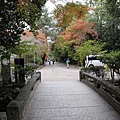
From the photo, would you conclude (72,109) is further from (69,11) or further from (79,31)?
(79,31)

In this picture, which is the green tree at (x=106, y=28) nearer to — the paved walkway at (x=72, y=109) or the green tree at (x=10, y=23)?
the green tree at (x=10, y=23)

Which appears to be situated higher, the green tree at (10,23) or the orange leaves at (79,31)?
the orange leaves at (79,31)

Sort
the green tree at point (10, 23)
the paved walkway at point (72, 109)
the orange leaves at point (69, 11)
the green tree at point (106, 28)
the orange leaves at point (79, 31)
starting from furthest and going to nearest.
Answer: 1. the orange leaves at point (79, 31)
2. the green tree at point (106, 28)
3. the green tree at point (10, 23)
4. the orange leaves at point (69, 11)
5. the paved walkway at point (72, 109)

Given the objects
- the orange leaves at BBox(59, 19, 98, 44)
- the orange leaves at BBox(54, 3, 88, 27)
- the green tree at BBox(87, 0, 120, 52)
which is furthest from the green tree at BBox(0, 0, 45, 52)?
the orange leaves at BBox(59, 19, 98, 44)

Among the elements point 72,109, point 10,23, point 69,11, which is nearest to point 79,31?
point 10,23

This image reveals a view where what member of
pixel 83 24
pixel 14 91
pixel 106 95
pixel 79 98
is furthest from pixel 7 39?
pixel 83 24

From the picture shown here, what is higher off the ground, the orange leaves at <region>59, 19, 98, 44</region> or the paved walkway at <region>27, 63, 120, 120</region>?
the orange leaves at <region>59, 19, 98, 44</region>

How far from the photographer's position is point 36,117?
15.0ft

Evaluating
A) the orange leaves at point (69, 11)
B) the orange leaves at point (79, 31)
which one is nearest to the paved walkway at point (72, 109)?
the orange leaves at point (69, 11)

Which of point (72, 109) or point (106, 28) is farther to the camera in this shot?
point (106, 28)

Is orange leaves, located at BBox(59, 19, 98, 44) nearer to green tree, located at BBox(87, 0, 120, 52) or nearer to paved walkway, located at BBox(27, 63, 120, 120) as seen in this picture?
green tree, located at BBox(87, 0, 120, 52)

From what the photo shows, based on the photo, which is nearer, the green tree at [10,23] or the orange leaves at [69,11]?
the orange leaves at [69,11]

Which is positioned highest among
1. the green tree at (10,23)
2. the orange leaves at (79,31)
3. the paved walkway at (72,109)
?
the orange leaves at (79,31)

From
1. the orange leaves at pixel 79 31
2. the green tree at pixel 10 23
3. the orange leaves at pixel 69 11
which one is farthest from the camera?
the orange leaves at pixel 79 31
